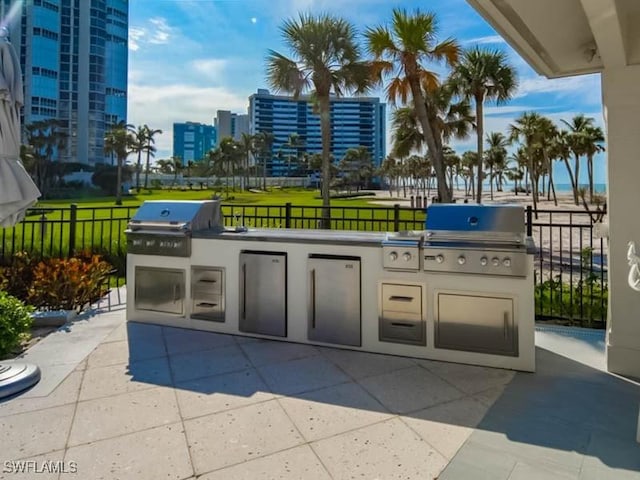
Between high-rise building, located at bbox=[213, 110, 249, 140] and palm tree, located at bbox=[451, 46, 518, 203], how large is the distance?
231ft

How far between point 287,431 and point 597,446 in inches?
58.9

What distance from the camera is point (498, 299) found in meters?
2.77

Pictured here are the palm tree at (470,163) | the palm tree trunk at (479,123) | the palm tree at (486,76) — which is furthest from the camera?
the palm tree at (470,163)

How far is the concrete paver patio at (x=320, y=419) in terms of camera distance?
5.77ft

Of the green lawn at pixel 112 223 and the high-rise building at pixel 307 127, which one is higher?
the high-rise building at pixel 307 127

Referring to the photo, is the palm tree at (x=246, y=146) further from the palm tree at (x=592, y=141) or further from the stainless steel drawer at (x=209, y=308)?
the stainless steel drawer at (x=209, y=308)

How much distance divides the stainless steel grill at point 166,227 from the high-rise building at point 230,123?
80122 millimetres

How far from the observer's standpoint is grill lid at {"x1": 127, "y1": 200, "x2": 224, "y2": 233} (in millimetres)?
3680

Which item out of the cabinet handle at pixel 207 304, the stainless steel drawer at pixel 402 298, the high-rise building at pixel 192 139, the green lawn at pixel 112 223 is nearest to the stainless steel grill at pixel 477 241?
the stainless steel drawer at pixel 402 298

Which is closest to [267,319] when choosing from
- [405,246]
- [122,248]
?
[405,246]

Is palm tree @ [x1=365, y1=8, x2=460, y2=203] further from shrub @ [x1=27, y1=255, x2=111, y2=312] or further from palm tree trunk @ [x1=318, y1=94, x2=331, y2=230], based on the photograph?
shrub @ [x1=27, y1=255, x2=111, y2=312]

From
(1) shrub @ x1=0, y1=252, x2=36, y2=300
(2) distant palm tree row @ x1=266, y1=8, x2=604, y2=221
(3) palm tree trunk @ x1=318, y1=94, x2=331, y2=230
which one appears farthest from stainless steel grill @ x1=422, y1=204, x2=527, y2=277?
(3) palm tree trunk @ x1=318, y1=94, x2=331, y2=230

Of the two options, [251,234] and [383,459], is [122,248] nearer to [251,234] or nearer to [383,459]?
[251,234]

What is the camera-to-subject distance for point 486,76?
46.4ft
